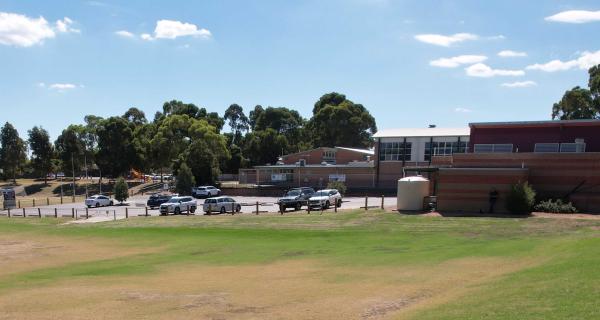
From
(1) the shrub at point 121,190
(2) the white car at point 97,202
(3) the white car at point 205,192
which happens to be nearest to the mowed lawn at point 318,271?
(2) the white car at point 97,202

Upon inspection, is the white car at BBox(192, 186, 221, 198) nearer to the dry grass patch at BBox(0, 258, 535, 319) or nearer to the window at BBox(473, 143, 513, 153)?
the window at BBox(473, 143, 513, 153)

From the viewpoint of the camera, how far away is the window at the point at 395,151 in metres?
72.0

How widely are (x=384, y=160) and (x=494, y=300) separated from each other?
204 ft

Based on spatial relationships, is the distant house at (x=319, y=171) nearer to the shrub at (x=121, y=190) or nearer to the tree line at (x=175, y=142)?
the tree line at (x=175, y=142)

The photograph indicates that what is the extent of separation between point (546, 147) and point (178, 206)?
3113cm

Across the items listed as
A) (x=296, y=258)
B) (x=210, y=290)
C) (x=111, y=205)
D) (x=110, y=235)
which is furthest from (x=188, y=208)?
(x=210, y=290)

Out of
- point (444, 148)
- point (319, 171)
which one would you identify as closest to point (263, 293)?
point (444, 148)

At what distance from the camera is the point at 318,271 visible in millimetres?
19891

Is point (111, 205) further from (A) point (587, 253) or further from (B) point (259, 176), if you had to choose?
(A) point (587, 253)

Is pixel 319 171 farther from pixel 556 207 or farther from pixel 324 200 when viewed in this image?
pixel 556 207

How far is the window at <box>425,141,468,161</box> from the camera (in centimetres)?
6838

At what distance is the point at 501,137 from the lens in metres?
44.9

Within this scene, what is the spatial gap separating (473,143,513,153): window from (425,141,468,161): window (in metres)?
22.9

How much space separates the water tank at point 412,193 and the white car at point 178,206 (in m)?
19.1
